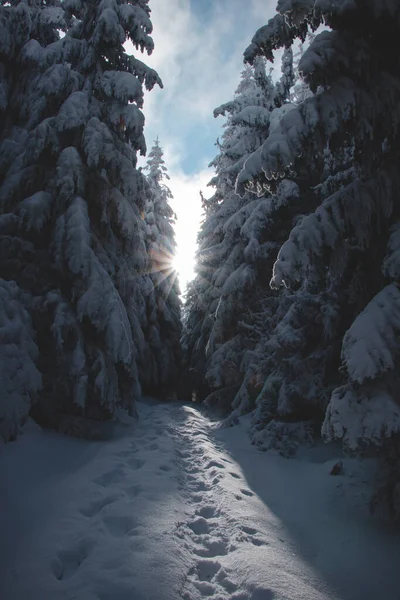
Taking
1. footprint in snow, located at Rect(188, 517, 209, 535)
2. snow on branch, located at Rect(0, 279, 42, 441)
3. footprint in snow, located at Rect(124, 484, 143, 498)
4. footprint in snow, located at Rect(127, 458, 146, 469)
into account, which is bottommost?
footprint in snow, located at Rect(188, 517, 209, 535)

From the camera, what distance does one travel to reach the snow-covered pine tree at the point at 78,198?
7285 millimetres

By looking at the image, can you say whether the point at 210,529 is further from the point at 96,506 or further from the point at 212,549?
the point at 96,506

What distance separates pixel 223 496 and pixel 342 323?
379 centimetres

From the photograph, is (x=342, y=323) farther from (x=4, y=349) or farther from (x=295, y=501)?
(x=4, y=349)

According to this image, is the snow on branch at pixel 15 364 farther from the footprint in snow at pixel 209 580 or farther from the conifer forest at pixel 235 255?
the footprint in snow at pixel 209 580

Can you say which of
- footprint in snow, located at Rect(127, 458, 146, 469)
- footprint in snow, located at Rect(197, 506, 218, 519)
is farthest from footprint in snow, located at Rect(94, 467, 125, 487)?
footprint in snow, located at Rect(197, 506, 218, 519)

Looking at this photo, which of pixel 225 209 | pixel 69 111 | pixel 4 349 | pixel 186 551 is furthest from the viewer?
pixel 225 209

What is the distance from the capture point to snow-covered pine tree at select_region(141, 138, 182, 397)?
18969 mm

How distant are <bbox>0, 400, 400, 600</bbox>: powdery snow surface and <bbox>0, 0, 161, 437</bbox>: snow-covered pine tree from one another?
5.77ft

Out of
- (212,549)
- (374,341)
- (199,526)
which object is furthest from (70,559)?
(374,341)

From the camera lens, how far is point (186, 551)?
11.6ft

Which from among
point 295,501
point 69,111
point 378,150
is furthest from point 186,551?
point 69,111

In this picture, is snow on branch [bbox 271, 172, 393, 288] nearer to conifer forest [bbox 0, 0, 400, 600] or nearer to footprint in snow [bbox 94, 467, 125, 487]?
conifer forest [bbox 0, 0, 400, 600]

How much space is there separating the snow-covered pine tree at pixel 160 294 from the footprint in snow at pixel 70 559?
1421cm
